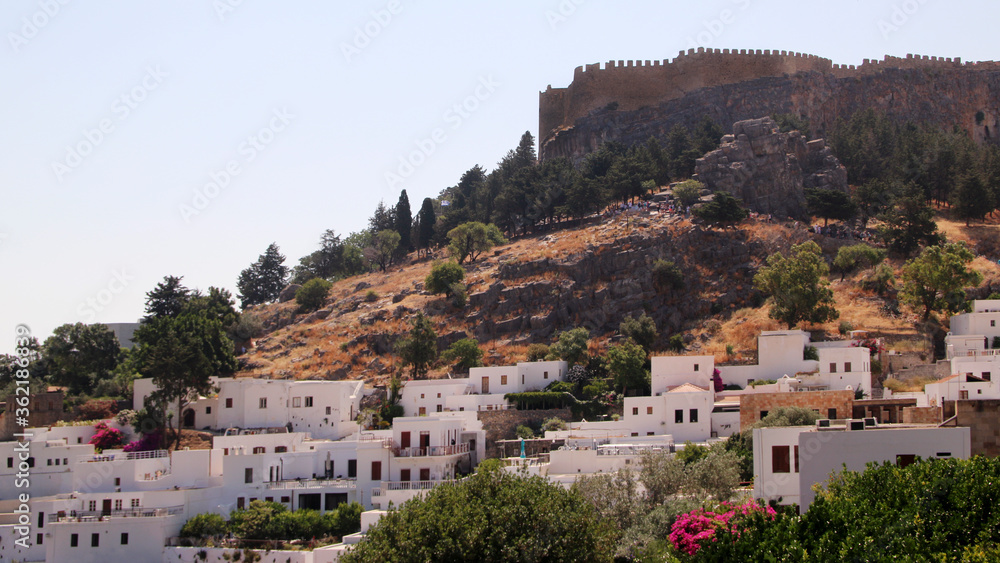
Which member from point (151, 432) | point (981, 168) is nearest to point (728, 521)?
point (151, 432)

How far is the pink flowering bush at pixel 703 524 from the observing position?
68.4 ft

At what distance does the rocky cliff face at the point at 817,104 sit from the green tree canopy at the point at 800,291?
25.7 meters

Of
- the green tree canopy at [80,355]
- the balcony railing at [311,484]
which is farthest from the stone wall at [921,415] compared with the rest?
the green tree canopy at [80,355]

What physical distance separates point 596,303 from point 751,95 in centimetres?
2733

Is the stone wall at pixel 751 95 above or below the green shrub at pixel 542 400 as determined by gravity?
above

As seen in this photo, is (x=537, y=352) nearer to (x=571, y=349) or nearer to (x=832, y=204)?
(x=571, y=349)

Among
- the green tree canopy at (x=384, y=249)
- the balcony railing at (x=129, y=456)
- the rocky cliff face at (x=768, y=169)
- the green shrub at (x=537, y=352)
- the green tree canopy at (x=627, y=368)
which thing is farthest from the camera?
the green tree canopy at (x=384, y=249)

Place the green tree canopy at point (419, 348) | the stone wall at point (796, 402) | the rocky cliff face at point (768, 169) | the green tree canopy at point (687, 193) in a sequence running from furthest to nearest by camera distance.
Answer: the rocky cliff face at point (768, 169) → the green tree canopy at point (687, 193) → the green tree canopy at point (419, 348) → the stone wall at point (796, 402)

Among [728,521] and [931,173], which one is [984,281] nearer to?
[931,173]

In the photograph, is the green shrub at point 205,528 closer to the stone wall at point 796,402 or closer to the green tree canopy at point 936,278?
the stone wall at point 796,402

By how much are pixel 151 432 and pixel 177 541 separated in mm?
11645

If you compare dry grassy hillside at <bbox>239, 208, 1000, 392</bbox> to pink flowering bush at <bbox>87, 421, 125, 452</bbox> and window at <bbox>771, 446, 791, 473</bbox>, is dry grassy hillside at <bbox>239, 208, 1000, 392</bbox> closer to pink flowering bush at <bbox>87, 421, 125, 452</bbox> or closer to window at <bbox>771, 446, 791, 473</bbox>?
pink flowering bush at <bbox>87, 421, 125, 452</bbox>

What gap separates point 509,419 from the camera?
45.8 metres

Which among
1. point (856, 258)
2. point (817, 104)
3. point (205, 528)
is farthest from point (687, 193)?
point (205, 528)
